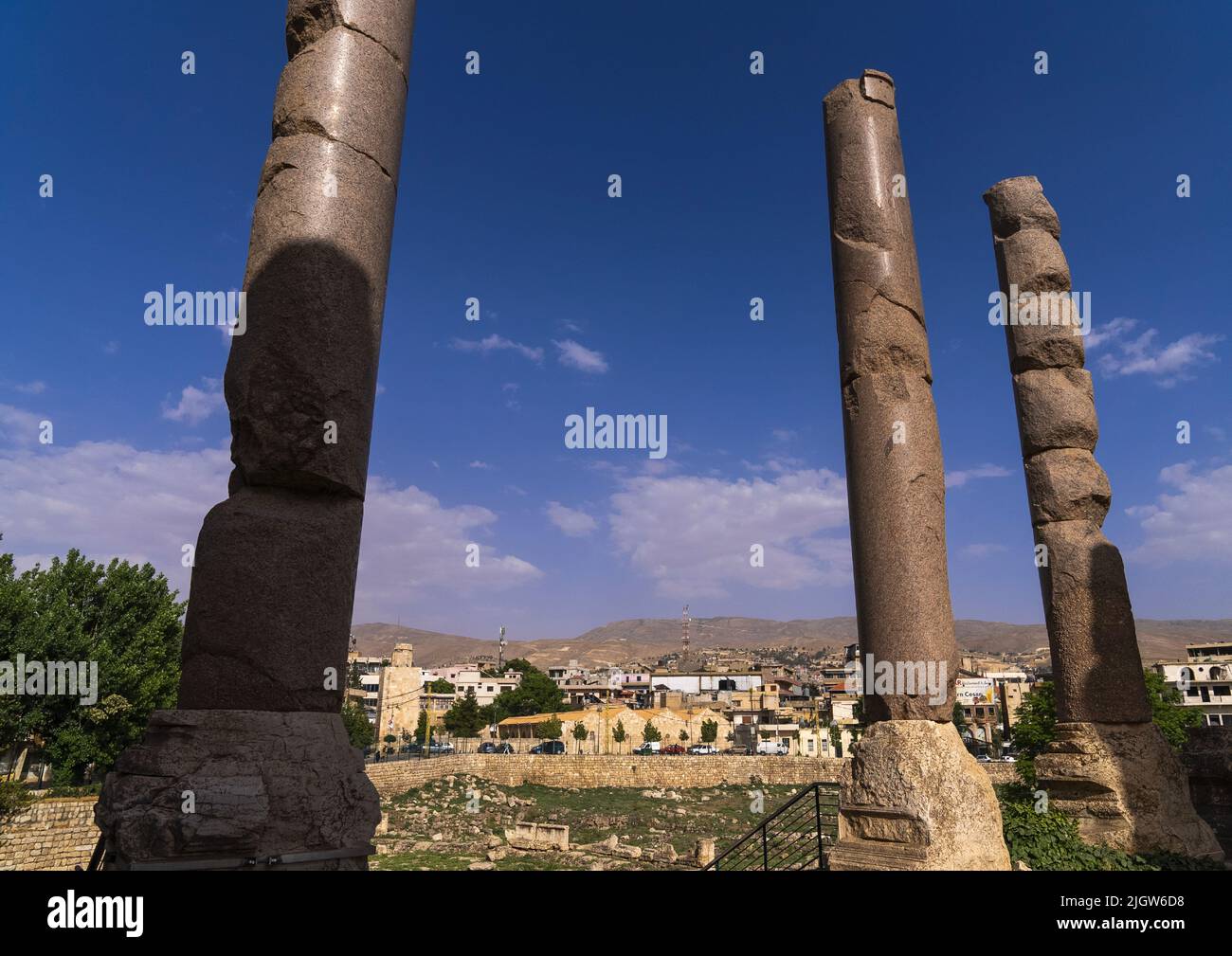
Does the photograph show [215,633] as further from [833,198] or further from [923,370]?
[833,198]

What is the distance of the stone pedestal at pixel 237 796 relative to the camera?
3277 millimetres

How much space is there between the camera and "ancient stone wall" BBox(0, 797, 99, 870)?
62.3 feet

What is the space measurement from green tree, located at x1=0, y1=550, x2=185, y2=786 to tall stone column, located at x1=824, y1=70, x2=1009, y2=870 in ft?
88.9

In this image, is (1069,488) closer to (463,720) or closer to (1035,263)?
(1035,263)

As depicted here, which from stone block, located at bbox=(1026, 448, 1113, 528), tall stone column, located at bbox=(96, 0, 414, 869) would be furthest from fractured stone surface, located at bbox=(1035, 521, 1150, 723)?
tall stone column, located at bbox=(96, 0, 414, 869)

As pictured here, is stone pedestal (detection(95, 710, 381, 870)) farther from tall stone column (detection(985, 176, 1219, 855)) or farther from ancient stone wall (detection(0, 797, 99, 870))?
ancient stone wall (detection(0, 797, 99, 870))

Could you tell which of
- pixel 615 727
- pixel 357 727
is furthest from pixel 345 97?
pixel 615 727

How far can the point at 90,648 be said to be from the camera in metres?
27.0

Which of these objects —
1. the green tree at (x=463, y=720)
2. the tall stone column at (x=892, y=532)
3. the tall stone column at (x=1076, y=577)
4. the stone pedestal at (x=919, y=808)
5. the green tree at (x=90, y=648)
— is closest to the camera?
the stone pedestal at (x=919, y=808)

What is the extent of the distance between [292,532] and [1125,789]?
358 inches

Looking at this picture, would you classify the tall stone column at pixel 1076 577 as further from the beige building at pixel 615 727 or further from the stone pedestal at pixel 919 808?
A: the beige building at pixel 615 727

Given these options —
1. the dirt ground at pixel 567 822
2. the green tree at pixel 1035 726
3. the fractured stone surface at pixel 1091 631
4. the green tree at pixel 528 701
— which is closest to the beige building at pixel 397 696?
the green tree at pixel 528 701

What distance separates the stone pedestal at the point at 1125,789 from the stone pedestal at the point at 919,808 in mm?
3872
